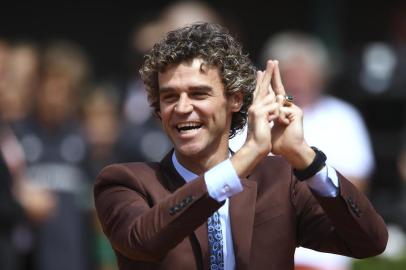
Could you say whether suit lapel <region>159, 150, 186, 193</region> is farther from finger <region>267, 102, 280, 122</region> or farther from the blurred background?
the blurred background

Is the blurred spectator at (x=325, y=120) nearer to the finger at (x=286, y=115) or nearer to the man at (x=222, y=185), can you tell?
the man at (x=222, y=185)

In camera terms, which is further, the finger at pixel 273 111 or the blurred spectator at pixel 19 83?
the blurred spectator at pixel 19 83

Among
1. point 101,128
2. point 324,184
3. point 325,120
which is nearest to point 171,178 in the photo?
point 324,184

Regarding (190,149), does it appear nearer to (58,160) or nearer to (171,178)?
(171,178)

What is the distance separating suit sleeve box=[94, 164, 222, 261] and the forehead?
356 millimetres

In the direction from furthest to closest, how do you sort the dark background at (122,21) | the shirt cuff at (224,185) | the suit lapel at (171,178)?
the dark background at (122,21)
the suit lapel at (171,178)
the shirt cuff at (224,185)

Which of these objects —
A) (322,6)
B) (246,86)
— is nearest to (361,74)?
(322,6)

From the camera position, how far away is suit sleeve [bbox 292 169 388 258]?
14.4 ft

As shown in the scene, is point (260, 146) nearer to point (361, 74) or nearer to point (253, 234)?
point (253, 234)

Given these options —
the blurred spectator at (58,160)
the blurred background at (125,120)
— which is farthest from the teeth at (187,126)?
the blurred spectator at (58,160)

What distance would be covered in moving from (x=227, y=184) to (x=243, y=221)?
0.98 ft

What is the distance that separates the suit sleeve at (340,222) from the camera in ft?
14.4

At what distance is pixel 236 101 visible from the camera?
4648mm

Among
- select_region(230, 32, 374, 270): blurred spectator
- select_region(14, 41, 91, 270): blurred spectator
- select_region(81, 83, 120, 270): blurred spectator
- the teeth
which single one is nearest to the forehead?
the teeth
